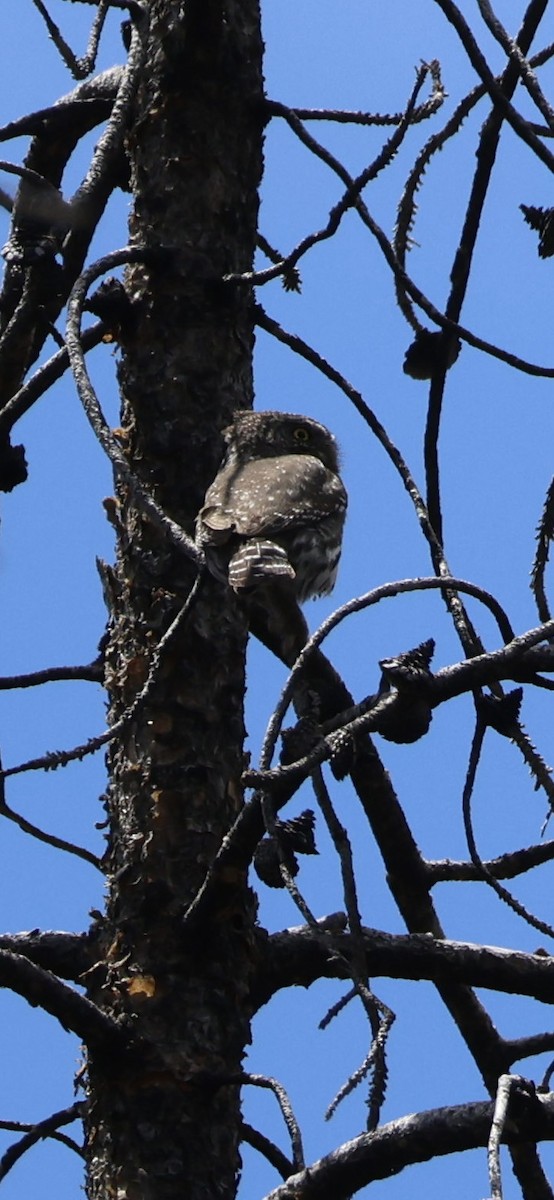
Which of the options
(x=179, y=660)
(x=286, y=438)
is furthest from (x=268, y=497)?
(x=286, y=438)

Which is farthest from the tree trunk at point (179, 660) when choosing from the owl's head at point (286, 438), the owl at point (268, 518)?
the owl's head at point (286, 438)

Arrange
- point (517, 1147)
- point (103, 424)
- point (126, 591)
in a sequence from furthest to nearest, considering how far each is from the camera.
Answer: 1. point (126, 591)
2. point (517, 1147)
3. point (103, 424)

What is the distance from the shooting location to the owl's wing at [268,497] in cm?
443

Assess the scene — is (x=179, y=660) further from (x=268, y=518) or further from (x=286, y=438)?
(x=286, y=438)

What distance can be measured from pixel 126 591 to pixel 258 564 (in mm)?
340

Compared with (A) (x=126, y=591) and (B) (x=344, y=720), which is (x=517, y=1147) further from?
(A) (x=126, y=591)

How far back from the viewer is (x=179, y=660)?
159 inches

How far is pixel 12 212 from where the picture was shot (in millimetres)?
4484

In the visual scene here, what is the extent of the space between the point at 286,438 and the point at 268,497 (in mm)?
1345

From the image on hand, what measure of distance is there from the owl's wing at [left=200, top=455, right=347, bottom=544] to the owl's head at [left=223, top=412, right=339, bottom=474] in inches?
3.7

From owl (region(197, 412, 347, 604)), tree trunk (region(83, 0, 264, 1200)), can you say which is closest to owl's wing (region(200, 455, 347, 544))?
owl (region(197, 412, 347, 604))

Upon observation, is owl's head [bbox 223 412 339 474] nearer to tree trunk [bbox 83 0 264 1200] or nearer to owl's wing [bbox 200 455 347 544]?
owl's wing [bbox 200 455 347 544]

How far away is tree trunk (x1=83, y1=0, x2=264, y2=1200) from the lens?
3.67m

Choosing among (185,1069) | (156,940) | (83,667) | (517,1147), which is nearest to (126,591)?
(83,667)
